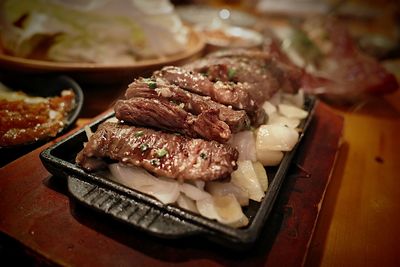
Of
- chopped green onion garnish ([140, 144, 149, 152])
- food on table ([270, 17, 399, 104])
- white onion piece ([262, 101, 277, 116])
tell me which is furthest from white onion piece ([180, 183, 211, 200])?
food on table ([270, 17, 399, 104])

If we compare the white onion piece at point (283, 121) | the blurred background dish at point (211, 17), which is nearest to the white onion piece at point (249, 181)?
the white onion piece at point (283, 121)

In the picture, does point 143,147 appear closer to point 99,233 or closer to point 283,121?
point 99,233

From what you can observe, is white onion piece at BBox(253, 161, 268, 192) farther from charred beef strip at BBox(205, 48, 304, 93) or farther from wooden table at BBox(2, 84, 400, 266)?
charred beef strip at BBox(205, 48, 304, 93)

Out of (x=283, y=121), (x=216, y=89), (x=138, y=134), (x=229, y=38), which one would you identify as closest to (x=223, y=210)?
(x=138, y=134)

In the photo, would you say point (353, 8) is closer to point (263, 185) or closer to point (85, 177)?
point (263, 185)

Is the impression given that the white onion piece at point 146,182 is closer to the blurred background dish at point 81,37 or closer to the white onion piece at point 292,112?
the white onion piece at point 292,112

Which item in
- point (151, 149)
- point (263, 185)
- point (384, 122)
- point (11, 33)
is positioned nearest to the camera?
point (151, 149)

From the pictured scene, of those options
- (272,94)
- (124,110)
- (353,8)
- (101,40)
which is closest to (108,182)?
(124,110)
